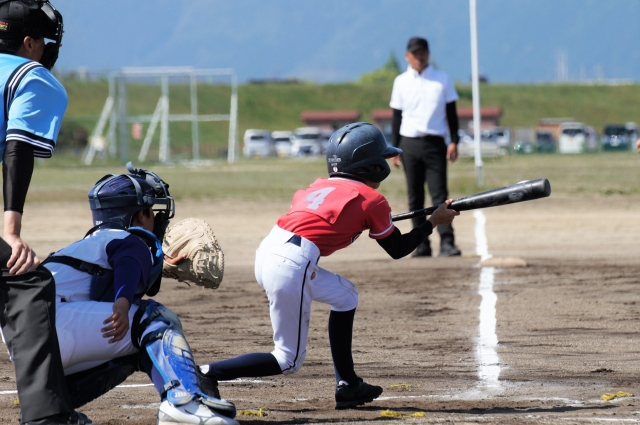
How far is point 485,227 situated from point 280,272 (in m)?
9.72

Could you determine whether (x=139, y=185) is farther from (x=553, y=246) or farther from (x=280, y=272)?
(x=553, y=246)

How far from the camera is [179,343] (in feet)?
12.5

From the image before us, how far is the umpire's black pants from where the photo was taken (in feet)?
11.6

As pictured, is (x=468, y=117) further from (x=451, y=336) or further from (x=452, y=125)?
(x=451, y=336)

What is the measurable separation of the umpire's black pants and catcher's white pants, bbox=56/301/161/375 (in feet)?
0.72

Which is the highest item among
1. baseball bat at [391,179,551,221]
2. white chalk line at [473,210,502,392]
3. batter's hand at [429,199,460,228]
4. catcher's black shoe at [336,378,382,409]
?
baseball bat at [391,179,551,221]

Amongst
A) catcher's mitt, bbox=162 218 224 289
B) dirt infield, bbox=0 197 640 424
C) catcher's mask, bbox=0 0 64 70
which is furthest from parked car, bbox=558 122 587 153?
catcher's mask, bbox=0 0 64 70

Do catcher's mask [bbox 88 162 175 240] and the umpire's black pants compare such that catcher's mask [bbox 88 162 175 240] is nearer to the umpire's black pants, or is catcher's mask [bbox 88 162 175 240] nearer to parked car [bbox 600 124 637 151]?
the umpire's black pants

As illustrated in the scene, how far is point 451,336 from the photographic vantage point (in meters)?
6.36

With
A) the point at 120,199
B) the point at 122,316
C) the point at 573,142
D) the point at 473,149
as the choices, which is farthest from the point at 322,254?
the point at 573,142

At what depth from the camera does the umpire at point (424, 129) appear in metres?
10.3

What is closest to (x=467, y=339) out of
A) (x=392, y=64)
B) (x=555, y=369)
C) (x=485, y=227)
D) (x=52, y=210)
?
(x=555, y=369)

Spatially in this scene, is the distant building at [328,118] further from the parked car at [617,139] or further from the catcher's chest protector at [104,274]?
the catcher's chest protector at [104,274]

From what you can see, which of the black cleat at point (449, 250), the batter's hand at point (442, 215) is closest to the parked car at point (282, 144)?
the black cleat at point (449, 250)
